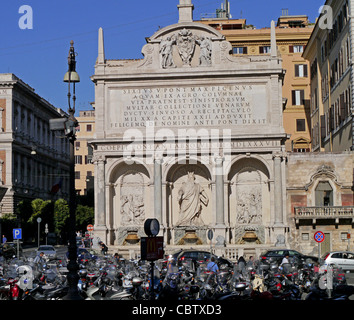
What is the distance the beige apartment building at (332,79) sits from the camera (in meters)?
51.4

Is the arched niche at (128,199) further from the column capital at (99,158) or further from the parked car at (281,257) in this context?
the parked car at (281,257)

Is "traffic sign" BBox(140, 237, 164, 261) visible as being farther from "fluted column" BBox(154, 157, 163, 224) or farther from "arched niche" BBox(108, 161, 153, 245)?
"arched niche" BBox(108, 161, 153, 245)

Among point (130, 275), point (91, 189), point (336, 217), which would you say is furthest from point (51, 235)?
point (130, 275)

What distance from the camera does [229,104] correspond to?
50281 millimetres

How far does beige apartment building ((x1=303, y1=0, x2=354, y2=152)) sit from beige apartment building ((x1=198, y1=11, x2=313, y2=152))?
291cm

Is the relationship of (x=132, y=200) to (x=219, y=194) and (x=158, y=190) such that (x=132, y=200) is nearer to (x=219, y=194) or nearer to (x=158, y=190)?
(x=158, y=190)

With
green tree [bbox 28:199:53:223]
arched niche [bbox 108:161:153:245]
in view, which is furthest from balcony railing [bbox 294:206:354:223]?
green tree [bbox 28:199:53:223]

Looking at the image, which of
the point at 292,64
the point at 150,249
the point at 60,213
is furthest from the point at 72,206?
the point at 292,64

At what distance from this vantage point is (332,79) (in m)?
59.0

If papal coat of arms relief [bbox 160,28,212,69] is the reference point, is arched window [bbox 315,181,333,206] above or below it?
below

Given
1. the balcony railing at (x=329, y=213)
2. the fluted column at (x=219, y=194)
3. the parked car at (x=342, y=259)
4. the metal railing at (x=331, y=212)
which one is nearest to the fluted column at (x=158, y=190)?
the fluted column at (x=219, y=194)

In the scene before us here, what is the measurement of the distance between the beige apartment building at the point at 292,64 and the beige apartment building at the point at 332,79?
114 inches

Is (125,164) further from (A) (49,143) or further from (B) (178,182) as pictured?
(A) (49,143)

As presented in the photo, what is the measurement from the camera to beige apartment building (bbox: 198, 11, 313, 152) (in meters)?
75.9
